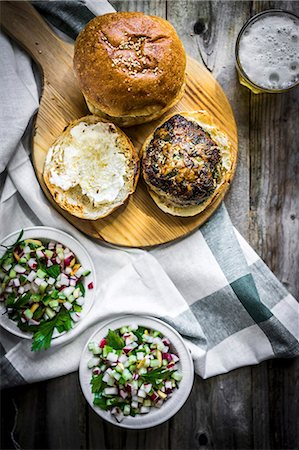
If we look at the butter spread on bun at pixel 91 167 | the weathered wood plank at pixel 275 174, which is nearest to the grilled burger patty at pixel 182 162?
the butter spread on bun at pixel 91 167

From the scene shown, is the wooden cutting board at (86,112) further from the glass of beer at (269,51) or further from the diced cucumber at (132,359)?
the diced cucumber at (132,359)

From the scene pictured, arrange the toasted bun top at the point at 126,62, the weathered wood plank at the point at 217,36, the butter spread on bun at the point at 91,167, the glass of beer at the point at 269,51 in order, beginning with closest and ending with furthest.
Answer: the toasted bun top at the point at 126,62, the butter spread on bun at the point at 91,167, the glass of beer at the point at 269,51, the weathered wood plank at the point at 217,36

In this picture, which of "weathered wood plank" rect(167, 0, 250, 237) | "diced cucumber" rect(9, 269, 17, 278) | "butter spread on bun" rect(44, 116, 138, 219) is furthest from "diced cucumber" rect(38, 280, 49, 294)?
"weathered wood plank" rect(167, 0, 250, 237)

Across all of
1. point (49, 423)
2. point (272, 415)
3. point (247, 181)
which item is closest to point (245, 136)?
point (247, 181)

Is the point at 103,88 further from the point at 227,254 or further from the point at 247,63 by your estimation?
the point at 227,254

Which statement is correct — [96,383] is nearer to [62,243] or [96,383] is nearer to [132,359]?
[132,359]

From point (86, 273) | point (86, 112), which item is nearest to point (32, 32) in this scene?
point (86, 112)

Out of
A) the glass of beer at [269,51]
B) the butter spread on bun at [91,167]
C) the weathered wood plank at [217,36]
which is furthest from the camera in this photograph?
the weathered wood plank at [217,36]

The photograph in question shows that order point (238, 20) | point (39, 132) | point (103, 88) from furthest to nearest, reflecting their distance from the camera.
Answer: point (238, 20) → point (39, 132) → point (103, 88)
